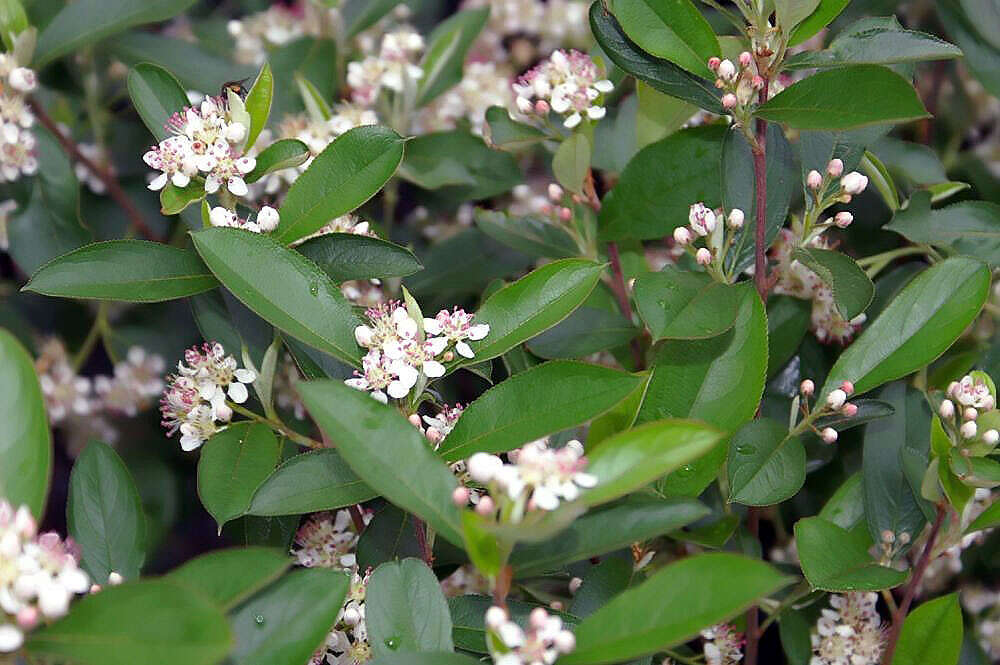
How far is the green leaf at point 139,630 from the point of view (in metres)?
0.71

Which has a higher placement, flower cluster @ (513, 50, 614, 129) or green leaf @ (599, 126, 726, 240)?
flower cluster @ (513, 50, 614, 129)

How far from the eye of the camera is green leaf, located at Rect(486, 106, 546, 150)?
4.29ft

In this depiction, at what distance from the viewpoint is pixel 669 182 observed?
1.28 metres

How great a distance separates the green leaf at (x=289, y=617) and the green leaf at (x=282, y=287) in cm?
22

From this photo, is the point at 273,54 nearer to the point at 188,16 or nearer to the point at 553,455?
the point at 188,16

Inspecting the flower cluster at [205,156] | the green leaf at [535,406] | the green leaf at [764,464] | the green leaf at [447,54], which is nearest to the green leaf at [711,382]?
the green leaf at [764,464]

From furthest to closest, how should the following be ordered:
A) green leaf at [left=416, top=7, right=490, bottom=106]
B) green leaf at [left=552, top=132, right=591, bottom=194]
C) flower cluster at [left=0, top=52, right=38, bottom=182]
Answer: green leaf at [left=416, top=7, right=490, bottom=106] → flower cluster at [left=0, top=52, right=38, bottom=182] → green leaf at [left=552, top=132, right=591, bottom=194]

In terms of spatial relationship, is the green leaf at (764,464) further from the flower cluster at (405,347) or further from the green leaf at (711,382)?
the flower cluster at (405,347)

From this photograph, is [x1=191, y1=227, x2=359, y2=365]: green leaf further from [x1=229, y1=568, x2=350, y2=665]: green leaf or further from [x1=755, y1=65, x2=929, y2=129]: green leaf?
[x1=755, y1=65, x2=929, y2=129]: green leaf

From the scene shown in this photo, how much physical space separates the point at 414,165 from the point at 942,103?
873 millimetres

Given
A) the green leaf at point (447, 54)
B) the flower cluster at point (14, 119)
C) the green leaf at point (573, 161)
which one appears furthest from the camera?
the green leaf at point (447, 54)

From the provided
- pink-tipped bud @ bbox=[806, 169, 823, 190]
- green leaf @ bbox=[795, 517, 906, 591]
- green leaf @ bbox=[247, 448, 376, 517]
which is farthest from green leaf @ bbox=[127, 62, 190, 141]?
green leaf @ bbox=[795, 517, 906, 591]

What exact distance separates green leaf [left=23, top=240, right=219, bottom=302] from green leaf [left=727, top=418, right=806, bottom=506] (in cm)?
55

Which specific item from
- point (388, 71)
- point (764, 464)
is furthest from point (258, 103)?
point (764, 464)
